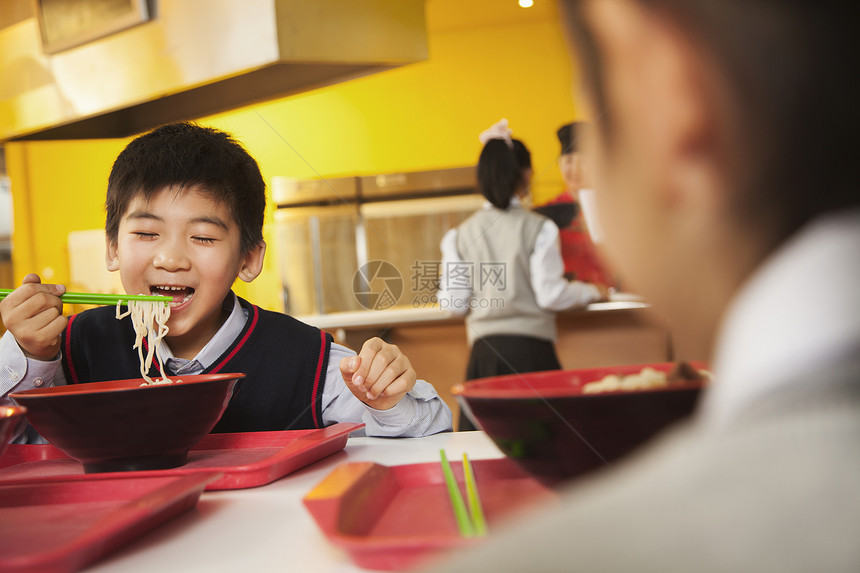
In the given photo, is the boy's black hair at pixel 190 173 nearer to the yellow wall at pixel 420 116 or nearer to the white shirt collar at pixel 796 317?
the yellow wall at pixel 420 116

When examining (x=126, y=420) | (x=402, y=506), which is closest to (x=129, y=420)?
(x=126, y=420)

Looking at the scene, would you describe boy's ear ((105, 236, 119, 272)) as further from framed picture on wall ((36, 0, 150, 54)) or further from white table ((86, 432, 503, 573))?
framed picture on wall ((36, 0, 150, 54))

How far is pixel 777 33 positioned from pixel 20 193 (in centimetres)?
266

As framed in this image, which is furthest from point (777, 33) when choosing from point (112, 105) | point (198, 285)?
point (112, 105)

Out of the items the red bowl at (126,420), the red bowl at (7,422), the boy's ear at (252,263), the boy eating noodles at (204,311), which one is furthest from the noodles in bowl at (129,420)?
the boy's ear at (252,263)

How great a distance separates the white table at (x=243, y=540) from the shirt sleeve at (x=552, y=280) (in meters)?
0.13

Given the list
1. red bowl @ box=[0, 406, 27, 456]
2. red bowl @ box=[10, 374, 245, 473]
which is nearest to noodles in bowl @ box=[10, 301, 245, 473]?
red bowl @ box=[10, 374, 245, 473]

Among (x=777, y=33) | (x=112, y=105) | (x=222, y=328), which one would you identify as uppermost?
(x=112, y=105)

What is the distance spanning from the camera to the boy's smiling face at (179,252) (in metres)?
0.88

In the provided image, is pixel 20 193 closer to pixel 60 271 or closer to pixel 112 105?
pixel 60 271

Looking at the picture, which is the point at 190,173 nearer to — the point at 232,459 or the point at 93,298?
the point at 93,298

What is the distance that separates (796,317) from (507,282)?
40 cm

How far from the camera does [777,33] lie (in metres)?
0.17

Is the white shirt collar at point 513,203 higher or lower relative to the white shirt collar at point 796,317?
higher
